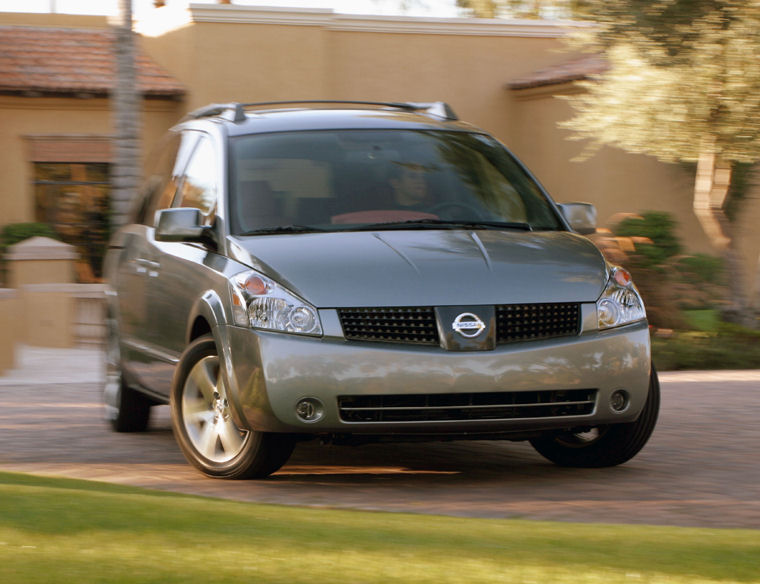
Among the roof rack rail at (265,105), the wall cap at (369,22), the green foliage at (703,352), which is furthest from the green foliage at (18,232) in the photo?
the roof rack rail at (265,105)

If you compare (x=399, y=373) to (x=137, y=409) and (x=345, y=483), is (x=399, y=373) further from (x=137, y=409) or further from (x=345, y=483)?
(x=137, y=409)

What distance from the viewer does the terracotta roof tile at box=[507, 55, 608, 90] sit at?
73.6ft

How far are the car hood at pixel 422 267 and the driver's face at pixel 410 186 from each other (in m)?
0.43

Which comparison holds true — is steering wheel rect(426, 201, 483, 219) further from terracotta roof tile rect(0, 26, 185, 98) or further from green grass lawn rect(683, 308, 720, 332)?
terracotta roof tile rect(0, 26, 185, 98)

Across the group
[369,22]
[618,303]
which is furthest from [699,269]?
[369,22]

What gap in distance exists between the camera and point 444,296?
21.1ft

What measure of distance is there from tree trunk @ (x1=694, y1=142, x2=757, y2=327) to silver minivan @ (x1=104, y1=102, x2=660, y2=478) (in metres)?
8.83

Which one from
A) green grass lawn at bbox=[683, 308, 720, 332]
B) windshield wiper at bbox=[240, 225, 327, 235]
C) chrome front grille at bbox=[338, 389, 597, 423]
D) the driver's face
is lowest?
green grass lawn at bbox=[683, 308, 720, 332]

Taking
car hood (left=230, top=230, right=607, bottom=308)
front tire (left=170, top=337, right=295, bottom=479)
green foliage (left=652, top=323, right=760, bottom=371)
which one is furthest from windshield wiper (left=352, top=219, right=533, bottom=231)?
green foliage (left=652, top=323, right=760, bottom=371)

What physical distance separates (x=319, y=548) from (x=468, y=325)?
7.13ft

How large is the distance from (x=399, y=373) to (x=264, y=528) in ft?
5.46

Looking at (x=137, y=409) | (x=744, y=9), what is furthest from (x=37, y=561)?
(x=744, y=9)

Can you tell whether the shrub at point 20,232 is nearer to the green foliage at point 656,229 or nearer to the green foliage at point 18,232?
the green foliage at point 18,232

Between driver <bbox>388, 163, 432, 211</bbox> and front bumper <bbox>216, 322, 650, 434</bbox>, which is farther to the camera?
driver <bbox>388, 163, 432, 211</bbox>
